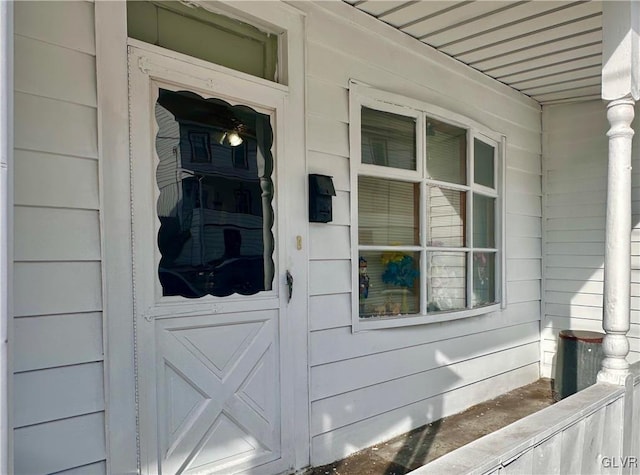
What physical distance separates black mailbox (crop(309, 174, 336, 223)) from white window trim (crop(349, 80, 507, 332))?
10.6 inches

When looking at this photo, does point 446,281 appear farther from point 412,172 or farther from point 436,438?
point 436,438

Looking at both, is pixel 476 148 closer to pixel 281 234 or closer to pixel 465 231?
pixel 465 231

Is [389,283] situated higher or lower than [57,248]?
lower

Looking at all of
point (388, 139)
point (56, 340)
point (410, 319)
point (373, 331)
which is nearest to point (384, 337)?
point (373, 331)

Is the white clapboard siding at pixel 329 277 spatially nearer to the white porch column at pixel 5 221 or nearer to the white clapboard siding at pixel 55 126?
the white clapboard siding at pixel 55 126

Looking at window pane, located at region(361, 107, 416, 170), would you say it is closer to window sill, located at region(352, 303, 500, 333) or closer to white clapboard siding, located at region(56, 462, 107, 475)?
window sill, located at region(352, 303, 500, 333)

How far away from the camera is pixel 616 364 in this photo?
212 cm

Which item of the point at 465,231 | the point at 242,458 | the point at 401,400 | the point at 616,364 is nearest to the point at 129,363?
the point at 242,458

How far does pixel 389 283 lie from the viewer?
3.04 meters

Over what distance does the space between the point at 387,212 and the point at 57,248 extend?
1.98 metres

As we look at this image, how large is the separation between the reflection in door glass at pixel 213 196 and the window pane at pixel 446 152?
1.46 metres

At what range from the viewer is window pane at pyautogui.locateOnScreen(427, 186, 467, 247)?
3324 millimetres

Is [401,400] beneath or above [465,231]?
beneath

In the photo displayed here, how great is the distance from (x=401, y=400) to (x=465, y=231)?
4.70 ft
